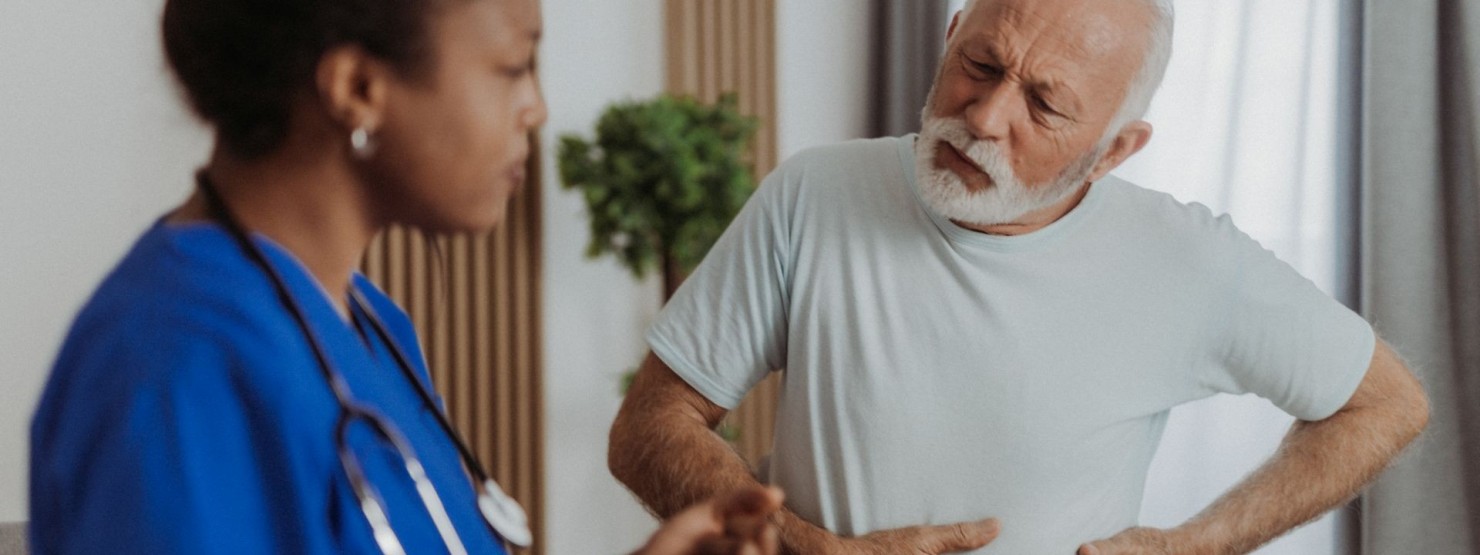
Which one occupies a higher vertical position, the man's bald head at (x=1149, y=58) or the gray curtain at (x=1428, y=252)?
the man's bald head at (x=1149, y=58)

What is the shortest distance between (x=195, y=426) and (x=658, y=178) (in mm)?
3106

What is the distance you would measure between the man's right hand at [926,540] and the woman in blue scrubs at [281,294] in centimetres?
80

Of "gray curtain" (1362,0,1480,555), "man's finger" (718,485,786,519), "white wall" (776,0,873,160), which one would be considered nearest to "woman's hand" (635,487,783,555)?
"man's finger" (718,485,786,519)

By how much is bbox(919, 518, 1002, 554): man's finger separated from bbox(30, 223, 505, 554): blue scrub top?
36.4 inches

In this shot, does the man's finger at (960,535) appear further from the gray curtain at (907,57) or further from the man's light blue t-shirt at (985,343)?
the gray curtain at (907,57)

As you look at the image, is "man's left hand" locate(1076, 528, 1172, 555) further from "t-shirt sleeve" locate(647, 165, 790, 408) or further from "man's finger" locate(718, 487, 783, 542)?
"man's finger" locate(718, 487, 783, 542)

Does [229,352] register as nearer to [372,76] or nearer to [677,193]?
[372,76]

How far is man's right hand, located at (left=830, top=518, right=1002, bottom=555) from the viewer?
1658 millimetres

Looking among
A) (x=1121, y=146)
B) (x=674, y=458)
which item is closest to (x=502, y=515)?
(x=674, y=458)

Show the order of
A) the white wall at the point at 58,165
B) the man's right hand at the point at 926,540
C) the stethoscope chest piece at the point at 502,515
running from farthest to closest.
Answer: the white wall at the point at 58,165
the man's right hand at the point at 926,540
the stethoscope chest piece at the point at 502,515

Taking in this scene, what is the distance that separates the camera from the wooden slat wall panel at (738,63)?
4348 millimetres

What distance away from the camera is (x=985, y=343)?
5.71 ft

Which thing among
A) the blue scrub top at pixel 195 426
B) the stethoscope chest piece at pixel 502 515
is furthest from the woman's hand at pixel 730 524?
the blue scrub top at pixel 195 426

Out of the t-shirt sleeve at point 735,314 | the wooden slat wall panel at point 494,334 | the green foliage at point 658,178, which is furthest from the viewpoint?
the wooden slat wall panel at point 494,334
